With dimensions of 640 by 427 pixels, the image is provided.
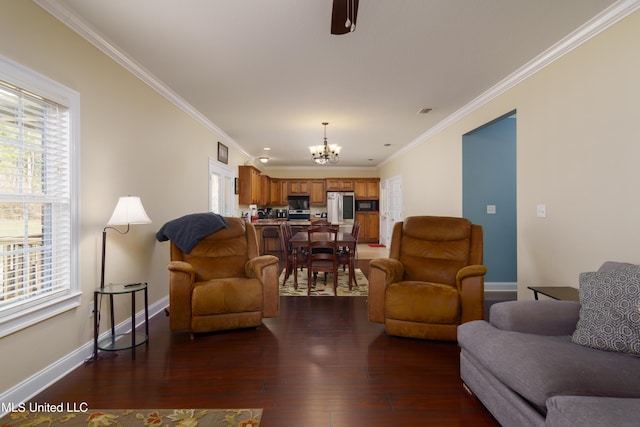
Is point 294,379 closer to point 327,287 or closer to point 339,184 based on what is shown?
point 327,287

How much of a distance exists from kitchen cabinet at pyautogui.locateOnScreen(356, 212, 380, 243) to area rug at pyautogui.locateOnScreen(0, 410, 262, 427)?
799 centimetres

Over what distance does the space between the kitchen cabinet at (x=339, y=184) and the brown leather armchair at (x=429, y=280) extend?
244 inches

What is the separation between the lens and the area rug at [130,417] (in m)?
1.61

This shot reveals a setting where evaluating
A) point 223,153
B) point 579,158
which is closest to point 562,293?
point 579,158

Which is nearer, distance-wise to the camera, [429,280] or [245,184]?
[429,280]

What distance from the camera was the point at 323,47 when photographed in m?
2.58

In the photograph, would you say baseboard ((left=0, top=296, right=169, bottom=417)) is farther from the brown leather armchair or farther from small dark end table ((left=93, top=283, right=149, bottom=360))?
the brown leather armchair

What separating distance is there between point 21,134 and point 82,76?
698 millimetres

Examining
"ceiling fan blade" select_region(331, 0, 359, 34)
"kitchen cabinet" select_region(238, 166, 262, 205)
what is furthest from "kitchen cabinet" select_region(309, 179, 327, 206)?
"ceiling fan blade" select_region(331, 0, 359, 34)

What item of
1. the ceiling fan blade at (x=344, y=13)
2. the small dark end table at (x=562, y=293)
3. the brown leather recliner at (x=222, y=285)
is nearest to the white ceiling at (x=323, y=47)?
the ceiling fan blade at (x=344, y=13)

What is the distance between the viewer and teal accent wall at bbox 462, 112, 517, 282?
4.21 m

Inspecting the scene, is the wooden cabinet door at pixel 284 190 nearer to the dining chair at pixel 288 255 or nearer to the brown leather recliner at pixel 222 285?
the dining chair at pixel 288 255

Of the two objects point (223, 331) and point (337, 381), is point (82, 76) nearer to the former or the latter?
point (223, 331)

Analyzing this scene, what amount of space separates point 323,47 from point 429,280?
239cm
